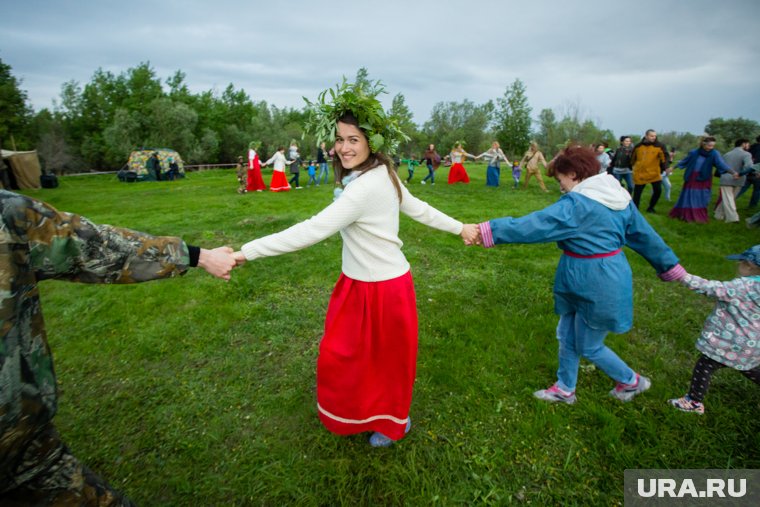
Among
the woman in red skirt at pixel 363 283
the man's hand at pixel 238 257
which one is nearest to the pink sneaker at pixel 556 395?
the woman in red skirt at pixel 363 283

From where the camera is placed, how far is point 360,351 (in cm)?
279

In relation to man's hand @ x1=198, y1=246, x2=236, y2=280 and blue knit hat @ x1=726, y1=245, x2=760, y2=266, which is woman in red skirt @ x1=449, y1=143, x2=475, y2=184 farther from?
man's hand @ x1=198, y1=246, x2=236, y2=280

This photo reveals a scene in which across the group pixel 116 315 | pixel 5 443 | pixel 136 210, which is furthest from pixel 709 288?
pixel 136 210

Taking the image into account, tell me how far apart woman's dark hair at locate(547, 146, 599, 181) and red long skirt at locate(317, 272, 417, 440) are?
1.53 meters

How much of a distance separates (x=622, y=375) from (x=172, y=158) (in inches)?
1285

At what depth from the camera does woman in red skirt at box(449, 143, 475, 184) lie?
17.8 meters

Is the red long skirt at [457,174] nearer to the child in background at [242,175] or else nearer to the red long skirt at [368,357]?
the child in background at [242,175]

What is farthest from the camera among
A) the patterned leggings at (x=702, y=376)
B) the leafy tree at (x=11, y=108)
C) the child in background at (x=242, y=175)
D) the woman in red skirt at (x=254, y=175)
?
the leafy tree at (x=11, y=108)

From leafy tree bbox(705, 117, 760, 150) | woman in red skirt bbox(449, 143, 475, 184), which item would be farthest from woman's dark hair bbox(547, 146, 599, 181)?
leafy tree bbox(705, 117, 760, 150)

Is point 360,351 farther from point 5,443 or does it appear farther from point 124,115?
point 124,115

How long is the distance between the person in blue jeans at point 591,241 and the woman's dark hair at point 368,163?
0.89 m

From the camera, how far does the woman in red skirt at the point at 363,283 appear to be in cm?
263

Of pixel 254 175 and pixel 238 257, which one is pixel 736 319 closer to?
pixel 238 257

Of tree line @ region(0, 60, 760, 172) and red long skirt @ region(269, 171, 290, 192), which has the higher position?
tree line @ region(0, 60, 760, 172)
